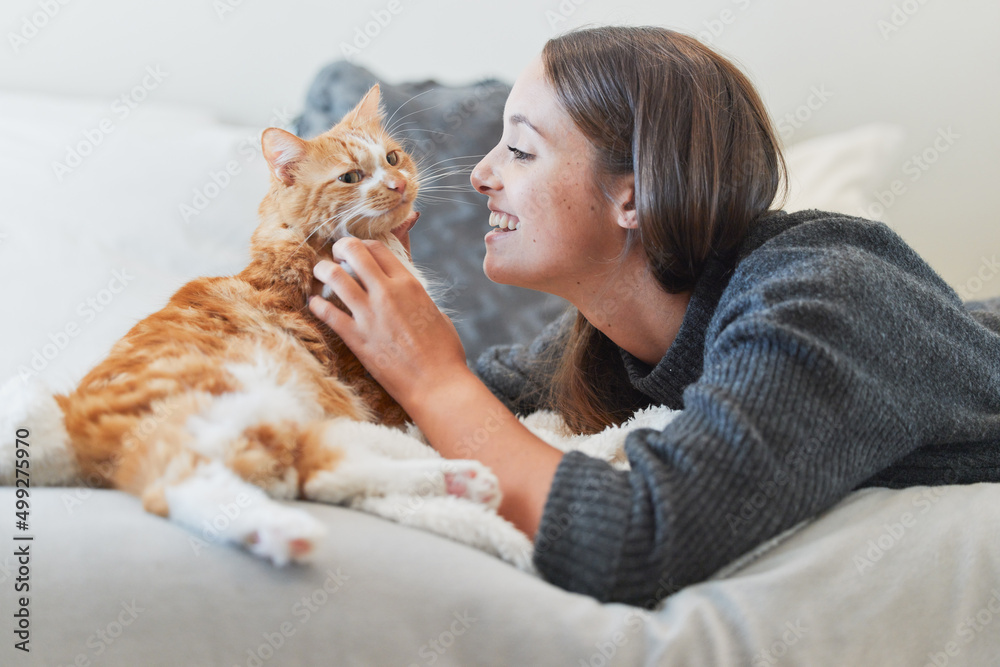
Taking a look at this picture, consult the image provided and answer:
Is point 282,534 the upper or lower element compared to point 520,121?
lower

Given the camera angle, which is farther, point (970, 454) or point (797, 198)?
point (797, 198)

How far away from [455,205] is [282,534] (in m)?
1.47

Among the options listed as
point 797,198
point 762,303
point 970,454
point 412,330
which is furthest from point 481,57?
point 970,454

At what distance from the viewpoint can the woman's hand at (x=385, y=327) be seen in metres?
1.10

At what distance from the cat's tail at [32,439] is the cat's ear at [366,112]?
78 centimetres

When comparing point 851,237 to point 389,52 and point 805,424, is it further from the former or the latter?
point 389,52

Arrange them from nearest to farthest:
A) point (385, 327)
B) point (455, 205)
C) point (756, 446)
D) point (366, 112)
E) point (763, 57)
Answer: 1. point (756, 446)
2. point (385, 327)
3. point (366, 112)
4. point (455, 205)
5. point (763, 57)

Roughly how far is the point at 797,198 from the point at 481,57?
1197mm

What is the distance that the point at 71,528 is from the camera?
27.6 inches

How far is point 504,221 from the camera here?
127 centimetres

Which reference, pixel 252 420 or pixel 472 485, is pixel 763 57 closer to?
pixel 472 485

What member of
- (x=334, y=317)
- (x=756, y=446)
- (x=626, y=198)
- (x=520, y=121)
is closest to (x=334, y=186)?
(x=334, y=317)

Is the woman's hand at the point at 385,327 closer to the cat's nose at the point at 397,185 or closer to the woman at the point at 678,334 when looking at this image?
the woman at the point at 678,334

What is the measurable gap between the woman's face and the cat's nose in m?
0.14
